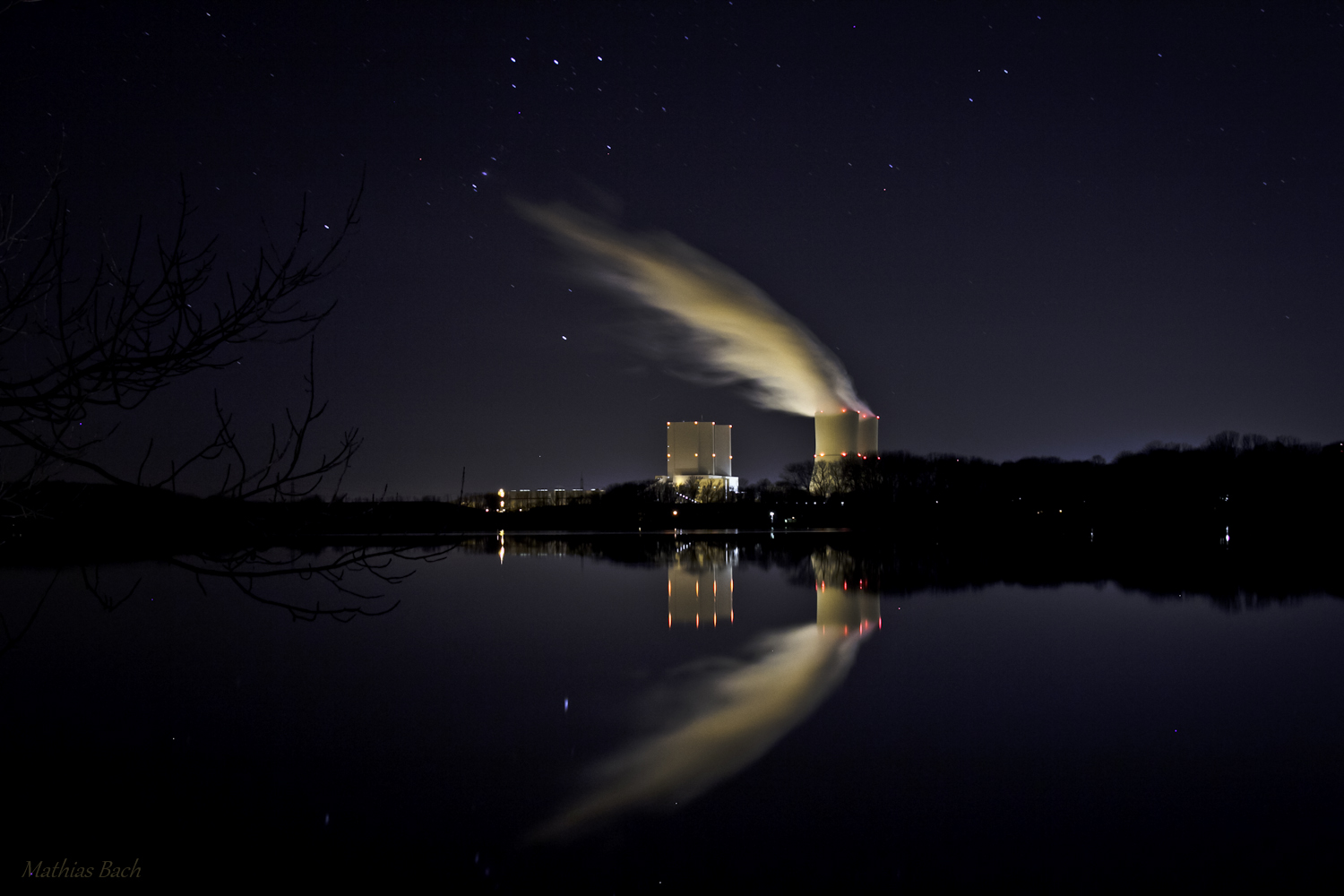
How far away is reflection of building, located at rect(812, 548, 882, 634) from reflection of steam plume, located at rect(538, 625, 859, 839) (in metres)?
2.85

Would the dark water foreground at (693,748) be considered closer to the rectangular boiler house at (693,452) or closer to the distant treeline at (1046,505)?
the distant treeline at (1046,505)

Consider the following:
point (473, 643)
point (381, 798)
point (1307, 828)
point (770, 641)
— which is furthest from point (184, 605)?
point (1307, 828)

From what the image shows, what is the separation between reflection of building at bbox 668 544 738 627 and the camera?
2153 cm

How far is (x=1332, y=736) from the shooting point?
10.8 m

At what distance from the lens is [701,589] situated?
2773cm

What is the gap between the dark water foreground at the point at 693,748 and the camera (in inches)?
293

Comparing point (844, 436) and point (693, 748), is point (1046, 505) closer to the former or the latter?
point (844, 436)

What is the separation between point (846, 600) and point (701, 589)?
487cm

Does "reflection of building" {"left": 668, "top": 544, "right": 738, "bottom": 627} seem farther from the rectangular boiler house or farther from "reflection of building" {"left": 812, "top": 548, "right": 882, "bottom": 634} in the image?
the rectangular boiler house

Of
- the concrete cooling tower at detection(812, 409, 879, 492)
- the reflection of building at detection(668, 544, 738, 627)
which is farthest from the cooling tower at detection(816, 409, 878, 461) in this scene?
the reflection of building at detection(668, 544, 738, 627)

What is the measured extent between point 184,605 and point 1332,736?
965 inches

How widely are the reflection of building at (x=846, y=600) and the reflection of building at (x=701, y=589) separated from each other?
7.27ft

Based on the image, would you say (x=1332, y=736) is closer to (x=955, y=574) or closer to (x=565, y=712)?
(x=565, y=712)

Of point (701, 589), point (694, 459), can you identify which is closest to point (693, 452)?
point (694, 459)
